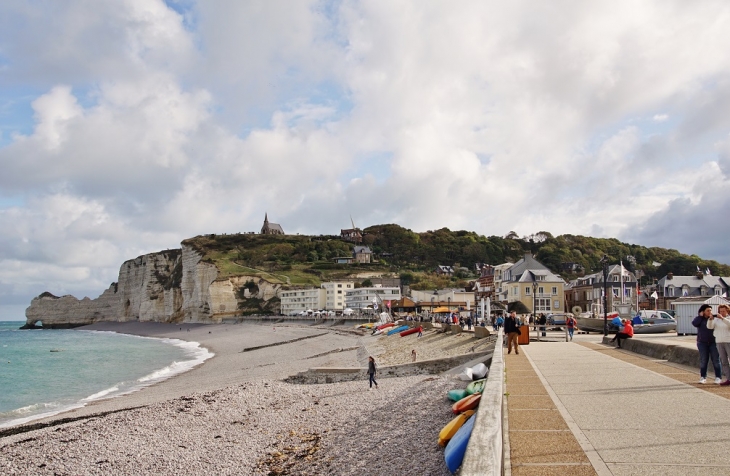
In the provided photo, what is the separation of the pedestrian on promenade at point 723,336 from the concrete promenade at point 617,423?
1.30 ft

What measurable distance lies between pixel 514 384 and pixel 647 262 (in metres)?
147

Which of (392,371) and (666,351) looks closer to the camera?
(666,351)

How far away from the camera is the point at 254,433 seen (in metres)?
14.7

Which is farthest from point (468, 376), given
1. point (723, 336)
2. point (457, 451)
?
point (457, 451)

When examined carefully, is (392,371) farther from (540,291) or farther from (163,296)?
(163,296)

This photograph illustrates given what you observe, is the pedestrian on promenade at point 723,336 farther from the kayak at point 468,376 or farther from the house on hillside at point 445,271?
the house on hillside at point 445,271

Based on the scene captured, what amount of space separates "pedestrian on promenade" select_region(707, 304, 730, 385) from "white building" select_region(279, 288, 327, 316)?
328 feet

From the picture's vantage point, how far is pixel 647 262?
5615 inches

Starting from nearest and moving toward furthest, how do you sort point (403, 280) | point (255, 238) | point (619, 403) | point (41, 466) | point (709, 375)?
point (619, 403) < point (709, 375) < point (41, 466) < point (403, 280) < point (255, 238)

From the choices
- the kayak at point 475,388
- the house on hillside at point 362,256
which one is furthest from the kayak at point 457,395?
the house on hillside at point 362,256

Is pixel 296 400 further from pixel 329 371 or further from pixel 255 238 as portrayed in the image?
pixel 255 238

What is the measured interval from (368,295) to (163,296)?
170ft

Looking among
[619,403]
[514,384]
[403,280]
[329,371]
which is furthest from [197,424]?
[403,280]

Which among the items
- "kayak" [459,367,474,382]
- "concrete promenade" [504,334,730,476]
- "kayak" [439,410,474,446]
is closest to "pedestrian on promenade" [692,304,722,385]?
"concrete promenade" [504,334,730,476]
